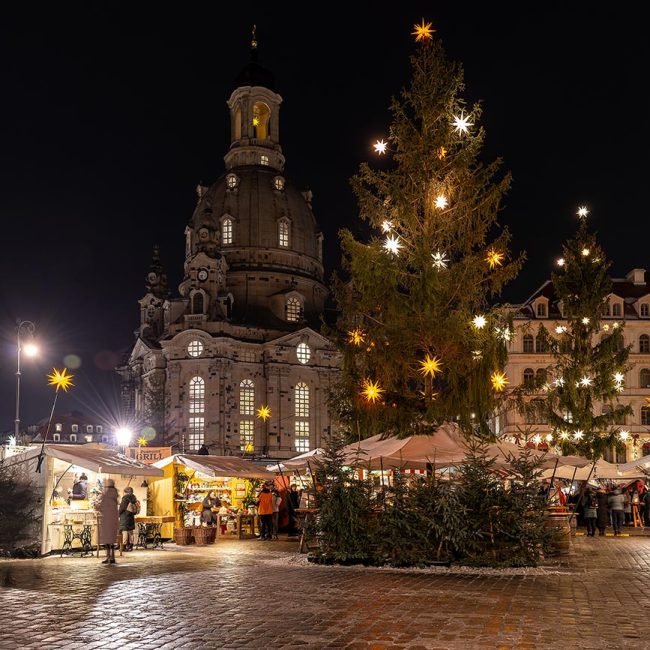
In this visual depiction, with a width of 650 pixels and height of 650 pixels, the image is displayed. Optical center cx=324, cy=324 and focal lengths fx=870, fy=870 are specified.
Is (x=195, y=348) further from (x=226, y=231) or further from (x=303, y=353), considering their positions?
(x=226, y=231)

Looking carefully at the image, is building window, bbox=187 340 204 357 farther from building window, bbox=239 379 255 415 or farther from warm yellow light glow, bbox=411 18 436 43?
warm yellow light glow, bbox=411 18 436 43

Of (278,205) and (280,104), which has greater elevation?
(280,104)

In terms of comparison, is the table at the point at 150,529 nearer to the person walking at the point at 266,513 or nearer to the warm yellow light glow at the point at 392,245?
the person walking at the point at 266,513

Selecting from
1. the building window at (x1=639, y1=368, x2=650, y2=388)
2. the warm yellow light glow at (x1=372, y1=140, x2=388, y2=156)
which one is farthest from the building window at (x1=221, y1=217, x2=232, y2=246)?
the warm yellow light glow at (x1=372, y1=140, x2=388, y2=156)

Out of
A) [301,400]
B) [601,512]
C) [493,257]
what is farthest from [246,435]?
[493,257]

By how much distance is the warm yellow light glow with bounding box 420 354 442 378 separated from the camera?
2155 centimetres

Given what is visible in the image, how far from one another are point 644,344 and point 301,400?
114ft

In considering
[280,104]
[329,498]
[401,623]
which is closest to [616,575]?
[329,498]

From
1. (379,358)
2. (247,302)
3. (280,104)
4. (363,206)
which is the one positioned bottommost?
(379,358)

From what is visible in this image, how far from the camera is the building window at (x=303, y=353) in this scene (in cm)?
8453

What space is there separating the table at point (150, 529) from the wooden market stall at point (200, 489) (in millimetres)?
1330

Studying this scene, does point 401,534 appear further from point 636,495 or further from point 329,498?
point 636,495

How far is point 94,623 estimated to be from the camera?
438 inches

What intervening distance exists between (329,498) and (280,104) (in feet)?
282
